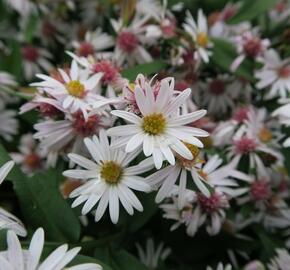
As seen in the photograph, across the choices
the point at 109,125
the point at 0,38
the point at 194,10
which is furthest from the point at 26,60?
the point at 109,125

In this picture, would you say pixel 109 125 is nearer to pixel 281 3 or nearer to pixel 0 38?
pixel 0 38

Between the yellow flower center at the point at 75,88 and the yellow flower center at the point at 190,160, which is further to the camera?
the yellow flower center at the point at 75,88

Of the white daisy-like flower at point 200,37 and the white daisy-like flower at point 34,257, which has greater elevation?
the white daisy-like flower at point 200,37

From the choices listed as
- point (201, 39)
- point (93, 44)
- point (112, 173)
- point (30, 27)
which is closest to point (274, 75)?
point (201, 39)

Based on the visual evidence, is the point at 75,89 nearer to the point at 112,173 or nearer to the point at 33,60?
Result: the point at 112,173

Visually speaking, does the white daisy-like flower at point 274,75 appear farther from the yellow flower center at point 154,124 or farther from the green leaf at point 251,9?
the yellow flower center at point 154,124

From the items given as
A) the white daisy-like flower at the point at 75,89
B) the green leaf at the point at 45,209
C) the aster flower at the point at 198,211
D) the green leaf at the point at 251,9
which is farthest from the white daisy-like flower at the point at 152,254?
the green leaf at the point at 251,9
